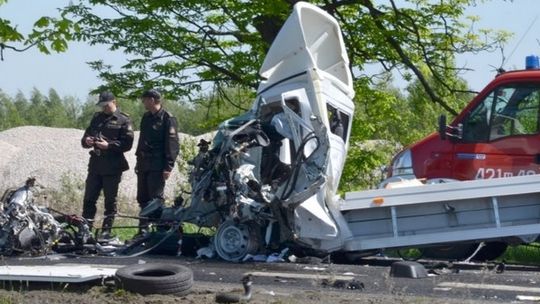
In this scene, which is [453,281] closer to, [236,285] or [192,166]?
[236,285]

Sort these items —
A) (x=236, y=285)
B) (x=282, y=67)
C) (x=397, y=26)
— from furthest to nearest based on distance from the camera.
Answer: (x=397, y=26)
(x=282, y=67)
(x=236, y=285)

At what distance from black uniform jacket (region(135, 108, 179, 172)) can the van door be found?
378cm

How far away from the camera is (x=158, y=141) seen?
14336 millimetres

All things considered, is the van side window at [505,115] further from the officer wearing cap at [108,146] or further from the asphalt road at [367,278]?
the officer wearing cap at [108,146]

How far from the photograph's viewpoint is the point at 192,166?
1279cm

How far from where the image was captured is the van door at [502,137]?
41.6 feet

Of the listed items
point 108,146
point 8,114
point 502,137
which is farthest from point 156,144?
point 8,114

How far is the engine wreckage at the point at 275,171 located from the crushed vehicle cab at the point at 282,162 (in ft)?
0.04

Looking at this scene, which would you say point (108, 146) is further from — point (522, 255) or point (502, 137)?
point (522, 255)

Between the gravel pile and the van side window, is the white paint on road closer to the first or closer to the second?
the van side window

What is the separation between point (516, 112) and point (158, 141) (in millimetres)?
4738

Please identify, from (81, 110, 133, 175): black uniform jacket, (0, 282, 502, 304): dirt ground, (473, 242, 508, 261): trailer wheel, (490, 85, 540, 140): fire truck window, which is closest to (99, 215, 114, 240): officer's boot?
(81, 110, 133, 175): black uniform jacket

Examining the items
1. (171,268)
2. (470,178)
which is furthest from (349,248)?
(171,268)

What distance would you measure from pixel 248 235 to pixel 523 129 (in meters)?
3.62
